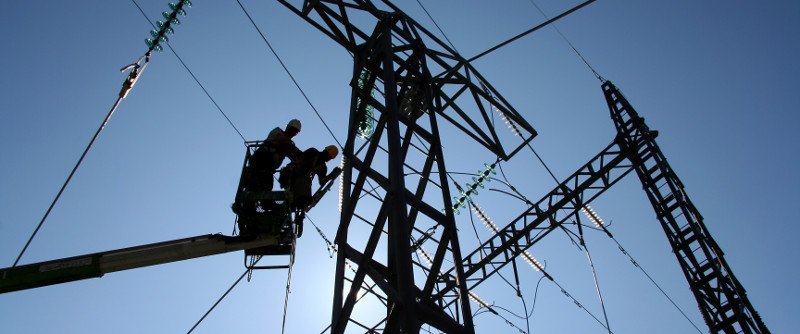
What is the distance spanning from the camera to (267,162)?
21.0ft

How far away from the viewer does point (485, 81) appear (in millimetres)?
9062

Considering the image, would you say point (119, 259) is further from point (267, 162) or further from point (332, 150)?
point (332, 150)

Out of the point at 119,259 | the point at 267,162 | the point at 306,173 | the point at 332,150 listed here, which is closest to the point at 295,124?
the point at 332,150

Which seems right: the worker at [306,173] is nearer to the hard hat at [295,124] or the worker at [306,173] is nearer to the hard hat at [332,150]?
the hard hat at [332,150]

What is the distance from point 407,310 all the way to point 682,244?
983cm

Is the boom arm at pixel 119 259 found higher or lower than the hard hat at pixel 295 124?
lower

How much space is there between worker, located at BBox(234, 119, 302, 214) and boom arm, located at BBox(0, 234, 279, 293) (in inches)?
18.5

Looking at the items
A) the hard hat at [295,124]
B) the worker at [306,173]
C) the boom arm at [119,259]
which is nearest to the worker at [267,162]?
the worker at [306,173]

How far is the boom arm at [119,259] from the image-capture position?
5.75 metres

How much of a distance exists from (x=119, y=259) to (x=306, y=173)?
7.52ft

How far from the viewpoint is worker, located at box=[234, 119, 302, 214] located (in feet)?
19.9

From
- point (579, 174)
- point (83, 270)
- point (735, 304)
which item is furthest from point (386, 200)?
point (735, 304)

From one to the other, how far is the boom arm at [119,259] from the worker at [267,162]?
0.47 m

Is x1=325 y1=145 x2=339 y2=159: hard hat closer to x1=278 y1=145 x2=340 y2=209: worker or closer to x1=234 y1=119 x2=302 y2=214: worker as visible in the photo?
x1=278 y1=145 x2=340 y2=209: worker
